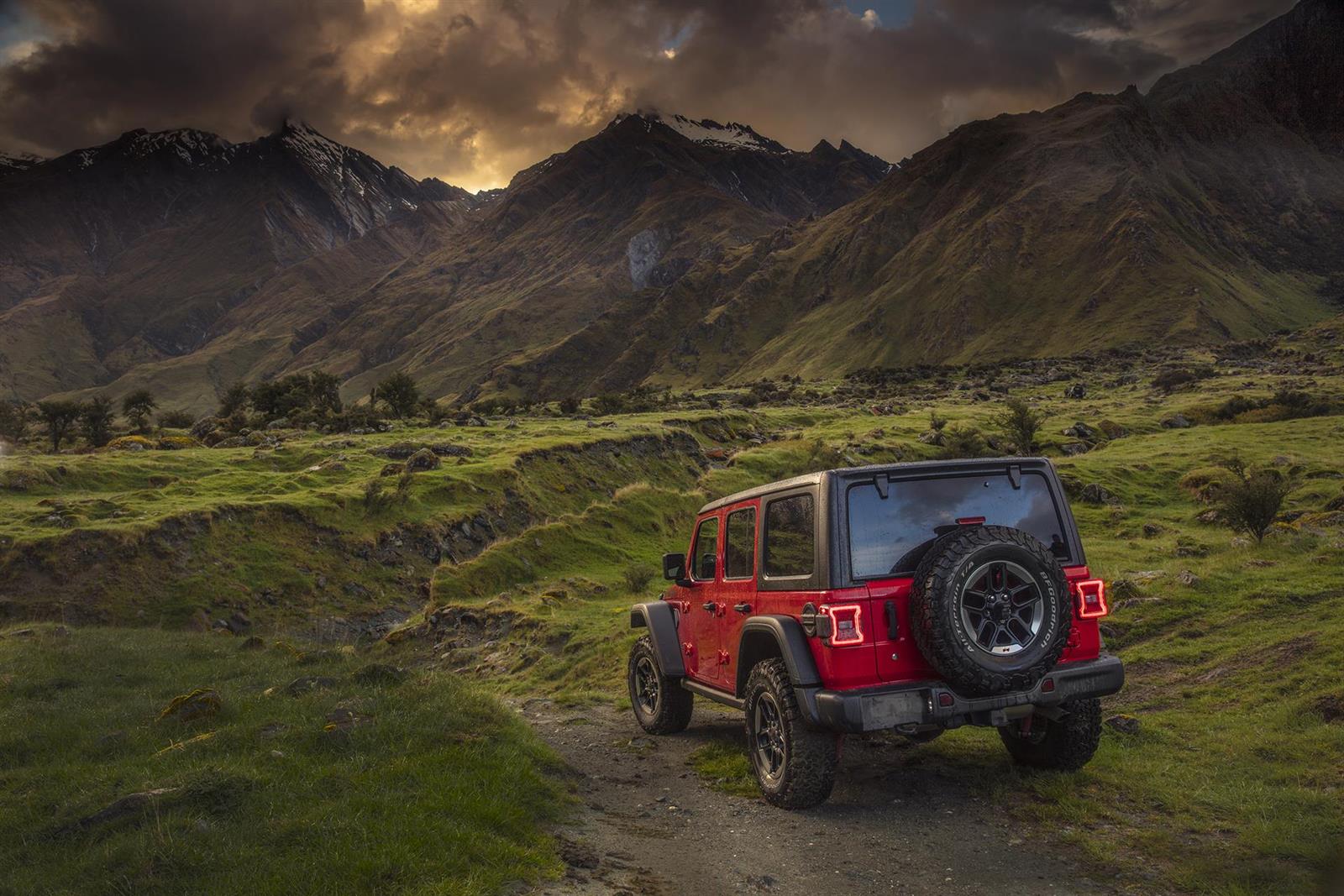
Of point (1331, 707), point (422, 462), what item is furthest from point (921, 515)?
point (422, 462)

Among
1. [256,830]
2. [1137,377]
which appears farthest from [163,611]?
[1137,377]

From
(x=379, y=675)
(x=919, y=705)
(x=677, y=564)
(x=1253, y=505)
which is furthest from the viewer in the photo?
(x=1253, y=505)

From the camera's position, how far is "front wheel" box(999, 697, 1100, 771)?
7445 millimetres

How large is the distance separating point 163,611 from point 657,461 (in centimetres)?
2406

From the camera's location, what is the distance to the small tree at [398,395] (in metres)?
64.4

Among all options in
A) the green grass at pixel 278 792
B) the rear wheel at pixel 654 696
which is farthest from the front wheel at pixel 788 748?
the rear wheel at pixel 654 696

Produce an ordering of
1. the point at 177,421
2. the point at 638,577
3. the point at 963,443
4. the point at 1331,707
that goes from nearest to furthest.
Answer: the point at 1331,707 → the point at 638,577 → the point at 963,443 → the point at 177,421

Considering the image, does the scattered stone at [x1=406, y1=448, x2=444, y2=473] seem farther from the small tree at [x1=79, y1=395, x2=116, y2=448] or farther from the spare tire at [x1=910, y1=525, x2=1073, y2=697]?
the spare tire at [x1=910, y1=525, x2=1073, y2=697]

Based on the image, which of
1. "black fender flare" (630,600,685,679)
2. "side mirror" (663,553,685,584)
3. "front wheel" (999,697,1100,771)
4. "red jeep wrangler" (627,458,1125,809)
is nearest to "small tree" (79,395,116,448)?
"black fender flare" (630,600,685,679)

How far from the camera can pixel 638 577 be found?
2331 cm

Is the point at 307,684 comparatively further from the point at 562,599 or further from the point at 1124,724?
the point at 562,599

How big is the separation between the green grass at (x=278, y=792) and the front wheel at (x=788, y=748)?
6.99ft

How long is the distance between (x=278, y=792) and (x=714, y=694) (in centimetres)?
459

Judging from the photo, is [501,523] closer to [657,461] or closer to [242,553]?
[242,553]
